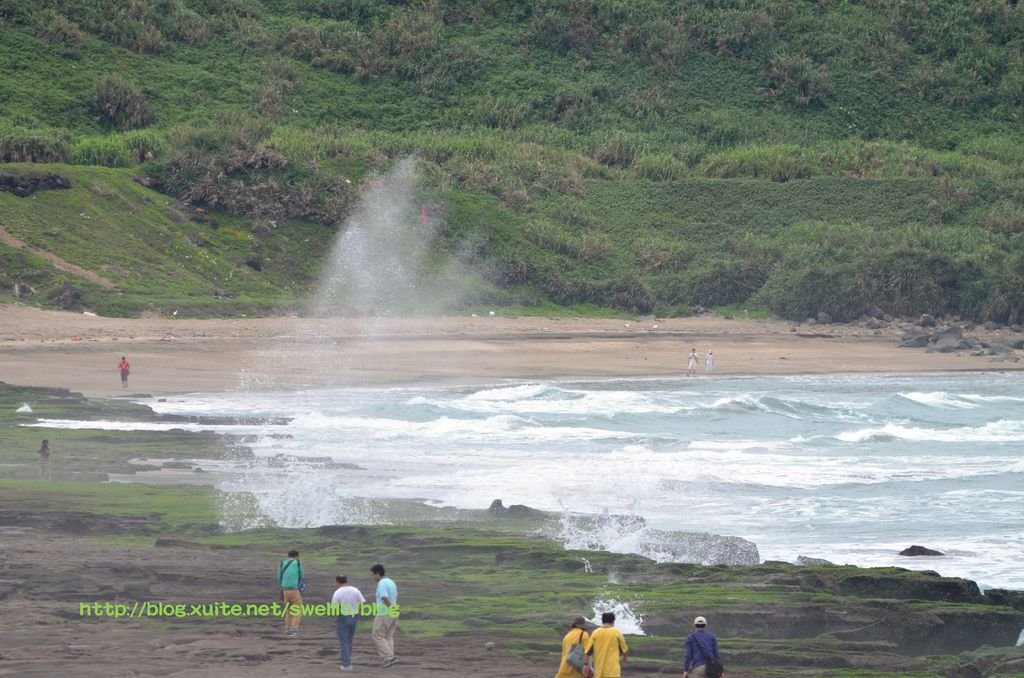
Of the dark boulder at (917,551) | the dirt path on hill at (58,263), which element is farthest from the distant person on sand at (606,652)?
the dirt path on hill at (58,263)

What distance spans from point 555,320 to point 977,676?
113 ft

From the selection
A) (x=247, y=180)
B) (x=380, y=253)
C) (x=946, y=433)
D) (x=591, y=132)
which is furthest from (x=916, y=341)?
(x=591, y=132)

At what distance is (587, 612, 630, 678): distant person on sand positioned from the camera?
12.1m

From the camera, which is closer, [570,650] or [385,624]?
[570,650]

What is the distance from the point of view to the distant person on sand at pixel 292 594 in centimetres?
1395

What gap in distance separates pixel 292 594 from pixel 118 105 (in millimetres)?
46844

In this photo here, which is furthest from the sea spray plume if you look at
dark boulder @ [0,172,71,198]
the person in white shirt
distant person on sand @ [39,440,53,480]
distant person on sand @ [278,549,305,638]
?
distant person on sand @ [278,549,305,638]

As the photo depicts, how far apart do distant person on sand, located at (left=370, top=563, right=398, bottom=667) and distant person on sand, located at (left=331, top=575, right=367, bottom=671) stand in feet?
0.66

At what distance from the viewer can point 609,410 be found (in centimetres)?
3444

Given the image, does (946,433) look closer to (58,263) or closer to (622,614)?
(622,614)

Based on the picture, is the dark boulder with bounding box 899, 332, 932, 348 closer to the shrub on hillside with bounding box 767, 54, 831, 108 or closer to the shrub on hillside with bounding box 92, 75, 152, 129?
the shrub on hillside with bounding box 767, 54, 831, 108

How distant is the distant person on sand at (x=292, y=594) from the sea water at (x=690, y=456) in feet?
19.5

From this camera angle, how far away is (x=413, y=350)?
136 ft

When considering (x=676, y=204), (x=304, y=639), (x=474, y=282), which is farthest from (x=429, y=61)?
(x=304, y=639)
